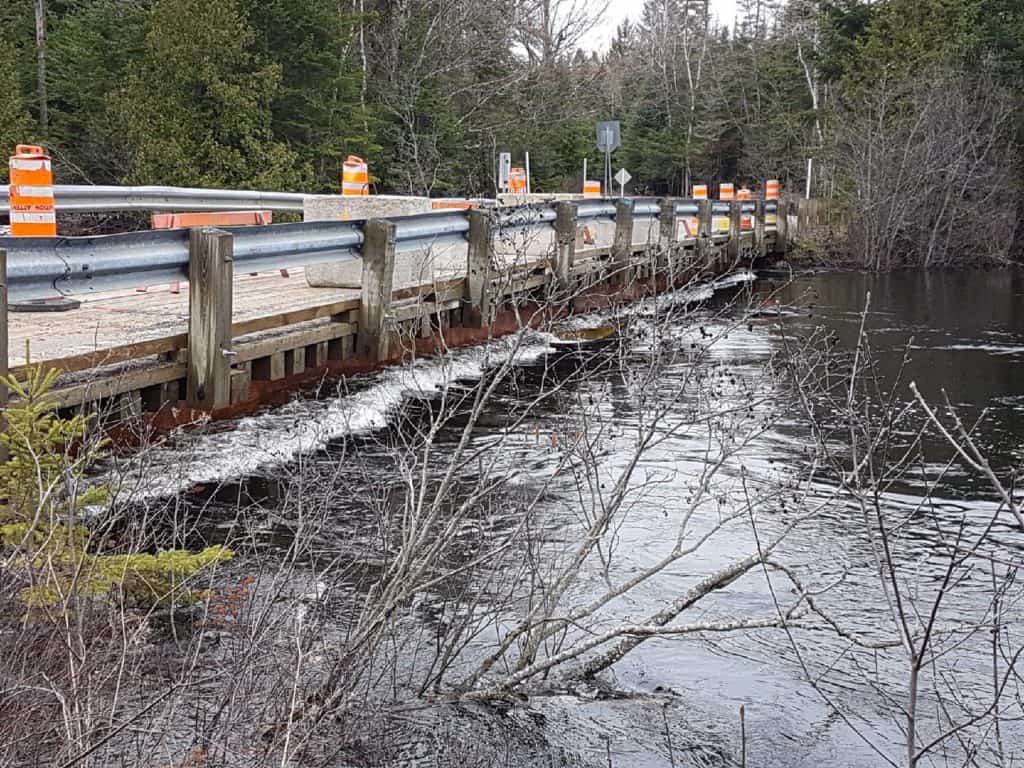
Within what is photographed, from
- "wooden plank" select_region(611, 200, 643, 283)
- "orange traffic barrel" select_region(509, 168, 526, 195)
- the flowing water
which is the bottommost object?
the flowing water

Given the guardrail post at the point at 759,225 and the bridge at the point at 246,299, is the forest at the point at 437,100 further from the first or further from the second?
the bridge at the point at 246,299

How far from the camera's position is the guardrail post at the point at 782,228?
3353cm

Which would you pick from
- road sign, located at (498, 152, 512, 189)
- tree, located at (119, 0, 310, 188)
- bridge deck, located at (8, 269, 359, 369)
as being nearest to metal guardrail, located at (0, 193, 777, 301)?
bridge deck, located at (8, 269, 359, 369)

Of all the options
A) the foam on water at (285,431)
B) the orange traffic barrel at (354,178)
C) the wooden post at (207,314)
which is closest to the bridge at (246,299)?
the wooden post at (207,314)

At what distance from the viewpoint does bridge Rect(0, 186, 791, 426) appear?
23.9ft

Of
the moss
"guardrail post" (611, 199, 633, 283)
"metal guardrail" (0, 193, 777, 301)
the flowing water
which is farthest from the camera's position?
"guardrail post" (611, 199, 633, 283)

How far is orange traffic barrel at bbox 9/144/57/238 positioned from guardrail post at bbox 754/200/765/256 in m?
21.7

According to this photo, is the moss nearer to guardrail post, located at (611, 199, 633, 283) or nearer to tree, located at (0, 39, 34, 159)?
guardrail post, located at (611, 199, 633, 283)

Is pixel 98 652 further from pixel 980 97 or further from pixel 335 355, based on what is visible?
pixel 980 97

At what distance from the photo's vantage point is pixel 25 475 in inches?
190

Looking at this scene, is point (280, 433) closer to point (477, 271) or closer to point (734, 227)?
point (477, 271)

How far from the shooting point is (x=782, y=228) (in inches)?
1323

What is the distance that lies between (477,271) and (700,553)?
6604mm

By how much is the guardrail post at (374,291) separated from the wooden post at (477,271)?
220cm
